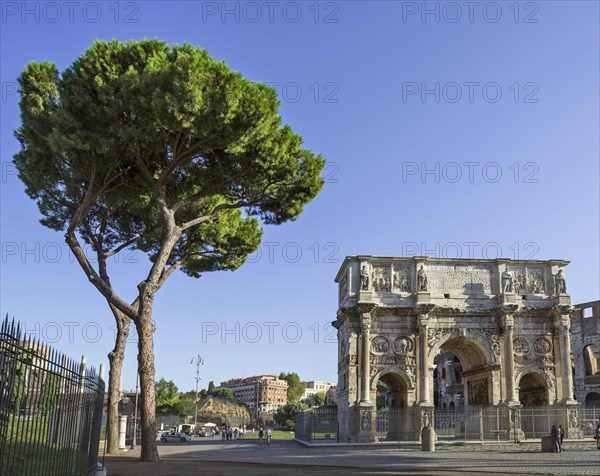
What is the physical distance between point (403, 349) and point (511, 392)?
17.5 ft

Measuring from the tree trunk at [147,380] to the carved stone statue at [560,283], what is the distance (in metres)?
21.6

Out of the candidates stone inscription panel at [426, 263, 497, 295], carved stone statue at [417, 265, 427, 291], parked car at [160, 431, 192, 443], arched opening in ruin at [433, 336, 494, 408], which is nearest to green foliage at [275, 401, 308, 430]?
parked car at [160, 431, 192, 443]

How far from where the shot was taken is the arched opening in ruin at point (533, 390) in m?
29.5

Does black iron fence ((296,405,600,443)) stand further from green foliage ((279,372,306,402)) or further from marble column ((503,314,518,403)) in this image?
green foliage ((279,372,306,402))

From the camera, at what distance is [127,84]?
14.9 meters

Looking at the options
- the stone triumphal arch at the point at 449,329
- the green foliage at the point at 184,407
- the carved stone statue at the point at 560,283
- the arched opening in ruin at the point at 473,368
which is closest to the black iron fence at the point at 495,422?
the stone triumphal arch at the point at 449,329

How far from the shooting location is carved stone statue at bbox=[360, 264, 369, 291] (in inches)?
1160

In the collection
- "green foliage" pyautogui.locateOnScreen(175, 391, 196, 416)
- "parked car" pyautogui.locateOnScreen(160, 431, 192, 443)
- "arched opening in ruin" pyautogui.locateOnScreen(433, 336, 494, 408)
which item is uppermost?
"arched opening in ruin" pyautogui.locateOnScreen(433, 336, 494, 408)

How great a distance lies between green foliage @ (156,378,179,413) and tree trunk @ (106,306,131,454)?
40811mm

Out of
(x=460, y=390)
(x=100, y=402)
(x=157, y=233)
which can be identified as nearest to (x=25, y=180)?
(x=157, y=233)

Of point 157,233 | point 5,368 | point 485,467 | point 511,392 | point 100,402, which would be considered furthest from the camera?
point 511,392

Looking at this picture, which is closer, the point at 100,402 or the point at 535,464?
the point at 100,402

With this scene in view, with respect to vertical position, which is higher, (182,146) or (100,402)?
(182,146)

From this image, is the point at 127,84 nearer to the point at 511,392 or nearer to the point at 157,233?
the point at 157,233
